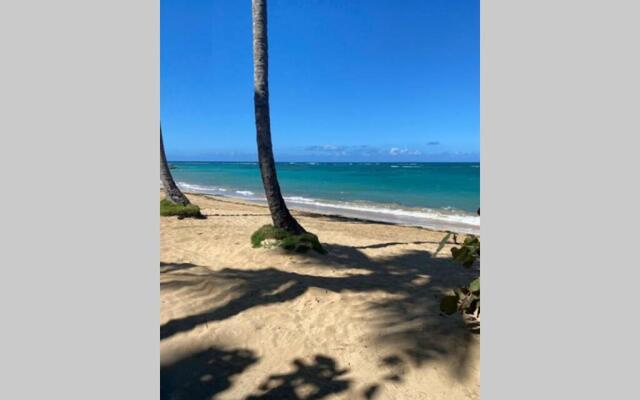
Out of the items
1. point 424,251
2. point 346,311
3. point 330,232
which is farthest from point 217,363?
point 330,232

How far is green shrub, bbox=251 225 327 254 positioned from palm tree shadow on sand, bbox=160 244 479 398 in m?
0.31

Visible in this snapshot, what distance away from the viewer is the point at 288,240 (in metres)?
7.44

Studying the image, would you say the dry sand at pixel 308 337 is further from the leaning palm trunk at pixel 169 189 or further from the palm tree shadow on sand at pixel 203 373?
the leaning palm trunk at pixel 169 189

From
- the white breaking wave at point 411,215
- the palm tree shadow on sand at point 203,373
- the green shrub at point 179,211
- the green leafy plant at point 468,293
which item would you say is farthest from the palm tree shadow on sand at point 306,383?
the white breaking wave at point 411,215

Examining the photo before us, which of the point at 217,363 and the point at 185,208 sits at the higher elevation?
the point at 185,208

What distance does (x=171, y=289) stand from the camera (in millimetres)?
4797

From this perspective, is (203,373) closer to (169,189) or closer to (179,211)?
(179,211)

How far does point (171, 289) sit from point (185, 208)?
23.4ft

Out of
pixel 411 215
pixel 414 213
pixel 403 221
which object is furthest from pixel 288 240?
pixel 414 213

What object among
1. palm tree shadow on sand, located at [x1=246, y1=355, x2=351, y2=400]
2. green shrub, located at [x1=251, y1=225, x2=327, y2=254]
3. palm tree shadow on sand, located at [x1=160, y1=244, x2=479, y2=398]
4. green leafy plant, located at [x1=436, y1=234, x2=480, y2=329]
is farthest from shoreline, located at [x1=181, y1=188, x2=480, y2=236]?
palm tree shadow on sand, located at [x1=246, y1=355, x2=351, y2=400]

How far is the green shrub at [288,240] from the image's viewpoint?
Result: 736 cm

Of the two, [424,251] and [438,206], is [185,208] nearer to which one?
[424,251]

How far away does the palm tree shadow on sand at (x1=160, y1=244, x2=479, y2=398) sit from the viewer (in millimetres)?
3393

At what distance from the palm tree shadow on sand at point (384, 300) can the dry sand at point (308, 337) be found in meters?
0.01
